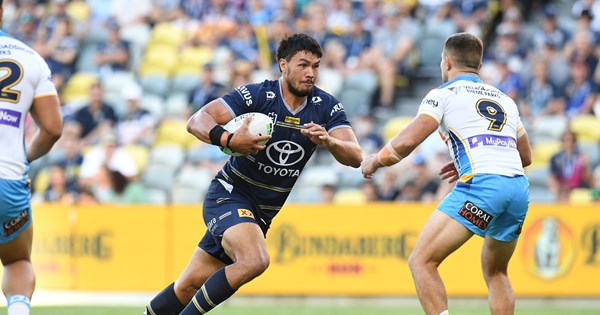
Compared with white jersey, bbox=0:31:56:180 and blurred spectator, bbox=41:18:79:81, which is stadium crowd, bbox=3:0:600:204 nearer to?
blurred spectator, bbox=41:18:79:81

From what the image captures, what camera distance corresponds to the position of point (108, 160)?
17359 millimetres

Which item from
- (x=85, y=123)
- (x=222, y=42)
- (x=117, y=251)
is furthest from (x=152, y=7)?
(x=117, y=251)

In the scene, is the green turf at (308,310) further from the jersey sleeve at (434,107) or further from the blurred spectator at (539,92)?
the jersey sleeve at (434,107)

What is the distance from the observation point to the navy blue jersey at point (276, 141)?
837cm

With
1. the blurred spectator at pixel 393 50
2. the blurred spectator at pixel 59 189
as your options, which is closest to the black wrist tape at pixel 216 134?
the blurred spectator at pixel 59 189

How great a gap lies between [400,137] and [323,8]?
12.3 metres

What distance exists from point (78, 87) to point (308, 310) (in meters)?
8.77

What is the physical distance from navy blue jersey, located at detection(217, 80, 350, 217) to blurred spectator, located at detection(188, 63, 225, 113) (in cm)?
989

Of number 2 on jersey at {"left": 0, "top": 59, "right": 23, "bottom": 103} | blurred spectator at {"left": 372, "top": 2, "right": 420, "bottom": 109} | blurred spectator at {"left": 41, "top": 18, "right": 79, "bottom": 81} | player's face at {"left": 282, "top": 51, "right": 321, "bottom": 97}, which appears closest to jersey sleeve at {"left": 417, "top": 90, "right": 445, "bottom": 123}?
player's face at {"left": 282, "top": 51, "right": 321, "bottom": 97}

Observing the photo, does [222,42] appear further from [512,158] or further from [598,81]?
[512,158]

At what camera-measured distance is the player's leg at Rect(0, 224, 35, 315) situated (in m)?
7.39

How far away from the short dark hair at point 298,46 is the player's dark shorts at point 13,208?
7.82 feet

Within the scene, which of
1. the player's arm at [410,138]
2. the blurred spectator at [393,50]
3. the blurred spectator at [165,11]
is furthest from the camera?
the blurred spectator at [165,11]

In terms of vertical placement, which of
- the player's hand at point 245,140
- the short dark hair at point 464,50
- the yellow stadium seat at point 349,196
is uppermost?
the short dark hair at point 464,50
